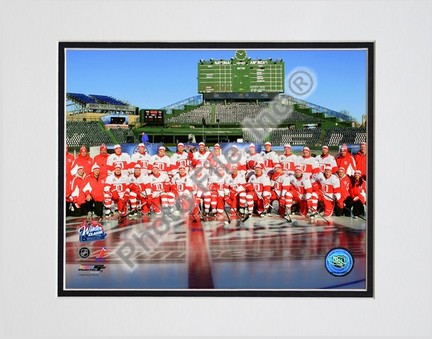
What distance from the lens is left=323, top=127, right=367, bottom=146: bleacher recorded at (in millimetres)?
4742

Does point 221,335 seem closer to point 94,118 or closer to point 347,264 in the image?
point 347,264

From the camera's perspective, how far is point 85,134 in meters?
4.80

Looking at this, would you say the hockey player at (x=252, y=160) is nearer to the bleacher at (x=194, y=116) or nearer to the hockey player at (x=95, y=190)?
the bleacher at (x=194, y=116)

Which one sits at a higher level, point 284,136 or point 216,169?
point 284,136

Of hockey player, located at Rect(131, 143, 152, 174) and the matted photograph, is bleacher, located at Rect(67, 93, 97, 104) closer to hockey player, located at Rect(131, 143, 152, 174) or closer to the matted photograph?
the matted photograph

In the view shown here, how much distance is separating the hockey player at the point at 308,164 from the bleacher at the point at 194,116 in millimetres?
884

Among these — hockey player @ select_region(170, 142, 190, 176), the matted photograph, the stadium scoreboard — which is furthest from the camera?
hockey player @ select_region(170, 142, 190, 176)

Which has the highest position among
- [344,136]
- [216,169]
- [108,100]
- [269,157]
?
[108,100]

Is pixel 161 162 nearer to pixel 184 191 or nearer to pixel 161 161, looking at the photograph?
pixel 161 161

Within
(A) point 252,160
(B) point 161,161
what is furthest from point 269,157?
(B) point 161,161

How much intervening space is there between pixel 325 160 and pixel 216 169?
96cm

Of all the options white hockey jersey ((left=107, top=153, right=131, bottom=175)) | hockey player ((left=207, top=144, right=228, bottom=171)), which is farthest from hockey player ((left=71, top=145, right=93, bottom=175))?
hockey player ((left=207, top=144, right=228, bottom=171))

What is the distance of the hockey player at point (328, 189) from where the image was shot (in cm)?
484
